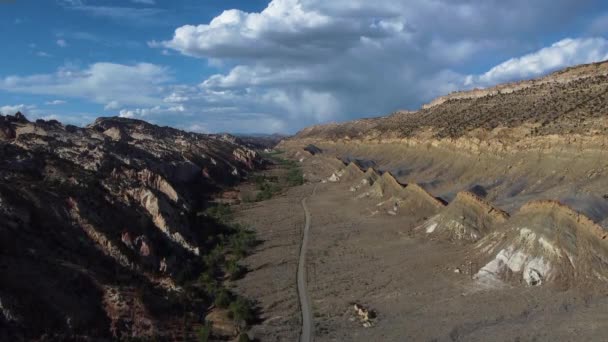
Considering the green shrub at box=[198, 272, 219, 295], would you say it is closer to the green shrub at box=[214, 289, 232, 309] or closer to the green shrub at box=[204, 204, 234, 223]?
the green shrub at box=[214, 289, 232, 309]

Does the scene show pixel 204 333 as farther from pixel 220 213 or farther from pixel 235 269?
pixel 220 213

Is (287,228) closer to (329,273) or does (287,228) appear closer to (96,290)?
(329,273)

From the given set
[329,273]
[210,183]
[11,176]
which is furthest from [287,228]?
[210,183]

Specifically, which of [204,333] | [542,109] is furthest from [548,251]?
[542,109]

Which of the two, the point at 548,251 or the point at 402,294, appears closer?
the point at 548,251

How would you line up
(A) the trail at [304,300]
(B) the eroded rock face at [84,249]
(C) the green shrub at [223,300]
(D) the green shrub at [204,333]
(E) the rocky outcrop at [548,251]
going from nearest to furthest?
1. (B) the eroded rock face at [84,249]
2. (D) the green shrub at [204,333]
3. (A) the trail at [304,300]
4. (E) the rocky outcrop at [548,251]
5. (C) the green shrub at [223,300]

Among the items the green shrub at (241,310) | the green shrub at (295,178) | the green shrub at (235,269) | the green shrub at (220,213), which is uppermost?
the green shrub at (295,178)

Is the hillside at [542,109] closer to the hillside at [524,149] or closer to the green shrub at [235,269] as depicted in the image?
the hillside at [524,149]

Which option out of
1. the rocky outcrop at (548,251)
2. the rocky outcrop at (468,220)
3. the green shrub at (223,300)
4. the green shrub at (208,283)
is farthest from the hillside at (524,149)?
the green shrub at (208,283)
